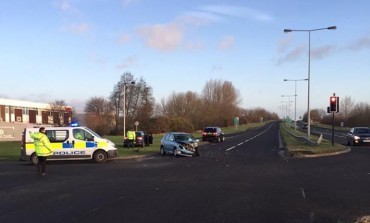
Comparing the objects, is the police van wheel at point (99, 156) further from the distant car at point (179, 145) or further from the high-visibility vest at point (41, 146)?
the high-visibility vest at point (41, 146)

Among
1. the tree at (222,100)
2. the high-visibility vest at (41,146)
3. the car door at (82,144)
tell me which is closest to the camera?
the high-visibility vest at (41,146)

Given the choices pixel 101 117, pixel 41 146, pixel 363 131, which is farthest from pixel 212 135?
pixel 101 117

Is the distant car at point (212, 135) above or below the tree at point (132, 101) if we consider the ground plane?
below

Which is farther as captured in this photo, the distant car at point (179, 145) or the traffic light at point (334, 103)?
the traffic light at point (334, 103)

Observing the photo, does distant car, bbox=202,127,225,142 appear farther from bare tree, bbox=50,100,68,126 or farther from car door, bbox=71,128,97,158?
bare tree, bbox=50,100,68,126

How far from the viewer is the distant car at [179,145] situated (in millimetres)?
28008

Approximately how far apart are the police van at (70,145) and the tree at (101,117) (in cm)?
6356

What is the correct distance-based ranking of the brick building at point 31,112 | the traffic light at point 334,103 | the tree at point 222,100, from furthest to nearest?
1. the tree at point 222,100
2. the brick building at point 31,112
3. the traffic light at point 334,103

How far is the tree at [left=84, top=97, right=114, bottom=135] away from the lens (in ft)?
290

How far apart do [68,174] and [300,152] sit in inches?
578

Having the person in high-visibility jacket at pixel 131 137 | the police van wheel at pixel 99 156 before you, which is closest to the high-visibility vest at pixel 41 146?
the police van wheel at pixel 99 156

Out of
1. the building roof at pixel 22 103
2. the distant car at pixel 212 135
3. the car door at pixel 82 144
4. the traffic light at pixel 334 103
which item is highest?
the building roof at pixel 22 103

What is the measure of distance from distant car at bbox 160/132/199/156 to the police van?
5519 millimetres

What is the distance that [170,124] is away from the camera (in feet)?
286
